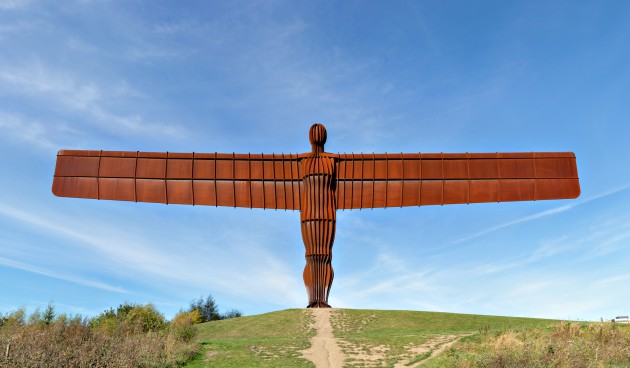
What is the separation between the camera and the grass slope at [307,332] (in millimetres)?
16828

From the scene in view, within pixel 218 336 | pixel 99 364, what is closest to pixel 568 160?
pixel 218 336

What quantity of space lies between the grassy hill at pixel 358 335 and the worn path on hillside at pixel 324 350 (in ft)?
1.05

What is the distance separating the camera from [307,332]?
23.6m

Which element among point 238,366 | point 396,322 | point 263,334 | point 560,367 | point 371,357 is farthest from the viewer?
point 396,322

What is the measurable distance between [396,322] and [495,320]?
584cm

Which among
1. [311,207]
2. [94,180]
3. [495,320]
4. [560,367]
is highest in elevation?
[94,180]

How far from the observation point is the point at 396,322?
26.6 metres

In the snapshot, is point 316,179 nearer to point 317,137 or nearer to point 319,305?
point 317,137

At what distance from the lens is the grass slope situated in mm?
16828

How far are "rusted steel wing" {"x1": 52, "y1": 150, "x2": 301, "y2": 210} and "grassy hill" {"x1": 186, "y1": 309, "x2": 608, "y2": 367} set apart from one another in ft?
22.7

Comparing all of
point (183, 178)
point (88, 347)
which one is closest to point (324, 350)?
point (88, 347)

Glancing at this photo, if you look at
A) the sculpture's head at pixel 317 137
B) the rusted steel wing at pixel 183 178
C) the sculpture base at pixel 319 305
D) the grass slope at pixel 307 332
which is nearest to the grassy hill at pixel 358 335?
the grass slope at pixel 307 332

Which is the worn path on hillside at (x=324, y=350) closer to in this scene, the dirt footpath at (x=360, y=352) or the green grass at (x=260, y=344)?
the dirt footpath at (x=360, y=352)

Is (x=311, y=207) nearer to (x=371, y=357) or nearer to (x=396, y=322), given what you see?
(x=396, y=322)
